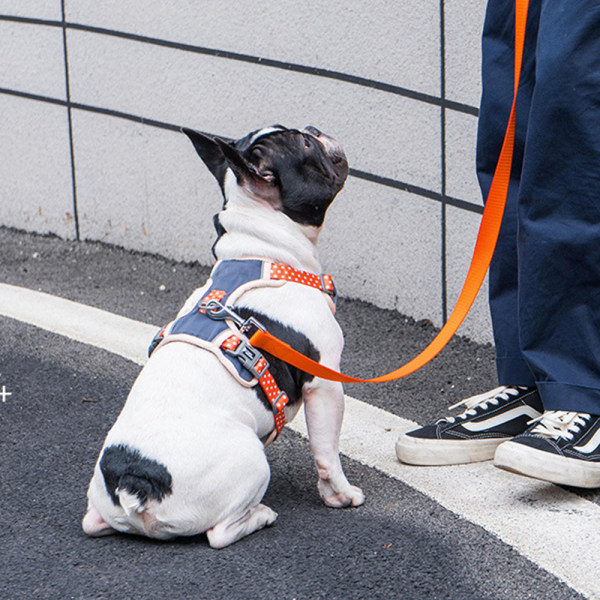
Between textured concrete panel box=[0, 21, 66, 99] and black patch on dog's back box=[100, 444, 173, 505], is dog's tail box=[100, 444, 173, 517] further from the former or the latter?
textured concrete panel box=[0, 21, 66, 99]

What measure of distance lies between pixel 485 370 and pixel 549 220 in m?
1.09

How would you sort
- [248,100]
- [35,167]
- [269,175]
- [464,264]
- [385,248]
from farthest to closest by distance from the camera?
[35,167], [248,100], [385,248], [464,264], [269,175]

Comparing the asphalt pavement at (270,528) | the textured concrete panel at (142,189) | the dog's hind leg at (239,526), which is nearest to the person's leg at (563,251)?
the asphalt pavement at (270,528)

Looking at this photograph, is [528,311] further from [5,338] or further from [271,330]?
[5,338]

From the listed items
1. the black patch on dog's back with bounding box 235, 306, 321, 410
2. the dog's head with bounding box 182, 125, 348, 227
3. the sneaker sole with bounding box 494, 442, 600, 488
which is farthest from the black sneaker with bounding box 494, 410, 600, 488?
the dog's head with bounding box 182, 125, 348, 227

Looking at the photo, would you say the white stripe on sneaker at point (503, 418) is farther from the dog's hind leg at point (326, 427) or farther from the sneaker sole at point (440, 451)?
the dog's hind leg at point (326, 427)

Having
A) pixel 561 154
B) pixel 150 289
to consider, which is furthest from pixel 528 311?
pixel 150 289

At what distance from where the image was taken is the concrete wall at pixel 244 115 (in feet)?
13.5

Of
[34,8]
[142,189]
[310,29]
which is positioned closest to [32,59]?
[34,8]

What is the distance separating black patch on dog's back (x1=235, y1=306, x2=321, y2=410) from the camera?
2666 mm

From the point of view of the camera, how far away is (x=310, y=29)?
4.54 m

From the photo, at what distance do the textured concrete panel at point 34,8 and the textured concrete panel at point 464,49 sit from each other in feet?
7.82

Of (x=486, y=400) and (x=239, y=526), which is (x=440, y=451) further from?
(x=239, y=526)

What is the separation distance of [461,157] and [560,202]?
124 centimetres
